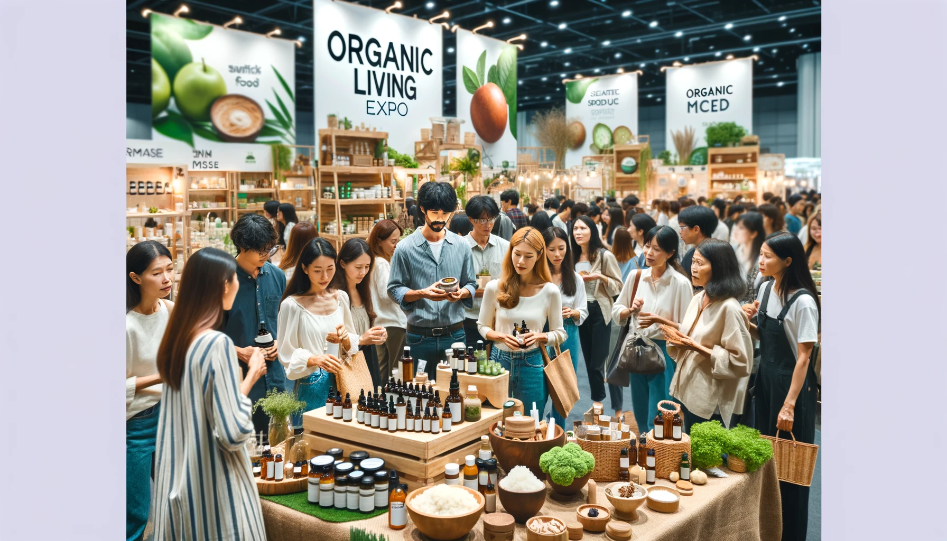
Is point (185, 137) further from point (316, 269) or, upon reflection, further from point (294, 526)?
point (294, 526)

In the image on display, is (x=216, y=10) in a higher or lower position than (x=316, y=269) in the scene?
higher

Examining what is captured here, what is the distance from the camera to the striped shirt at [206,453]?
1.95 metres

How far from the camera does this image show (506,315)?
11.8ft

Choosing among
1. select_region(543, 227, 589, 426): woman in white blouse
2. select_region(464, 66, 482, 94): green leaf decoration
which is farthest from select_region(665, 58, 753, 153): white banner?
select_region(543, 227, 589, 426): woman in white blouse

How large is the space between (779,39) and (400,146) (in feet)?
44.7

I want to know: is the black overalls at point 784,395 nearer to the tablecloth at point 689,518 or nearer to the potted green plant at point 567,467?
the tablecloth at point 689,518

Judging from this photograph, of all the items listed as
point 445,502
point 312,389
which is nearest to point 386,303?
point 312,389

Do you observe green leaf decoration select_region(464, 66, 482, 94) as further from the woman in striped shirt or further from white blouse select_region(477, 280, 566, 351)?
the woman in striped shirt

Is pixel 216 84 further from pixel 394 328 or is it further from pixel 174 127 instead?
pixel 394 328

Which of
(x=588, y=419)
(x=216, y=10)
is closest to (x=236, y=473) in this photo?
(x=588, y=419)

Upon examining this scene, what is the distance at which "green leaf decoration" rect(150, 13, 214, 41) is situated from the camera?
10.6 metres

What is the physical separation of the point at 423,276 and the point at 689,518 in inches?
84.8

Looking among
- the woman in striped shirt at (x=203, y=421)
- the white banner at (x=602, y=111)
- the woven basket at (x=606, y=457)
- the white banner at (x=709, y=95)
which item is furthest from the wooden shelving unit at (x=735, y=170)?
the woman in striped shirt at (x=203, y=421)

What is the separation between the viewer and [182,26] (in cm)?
1083
